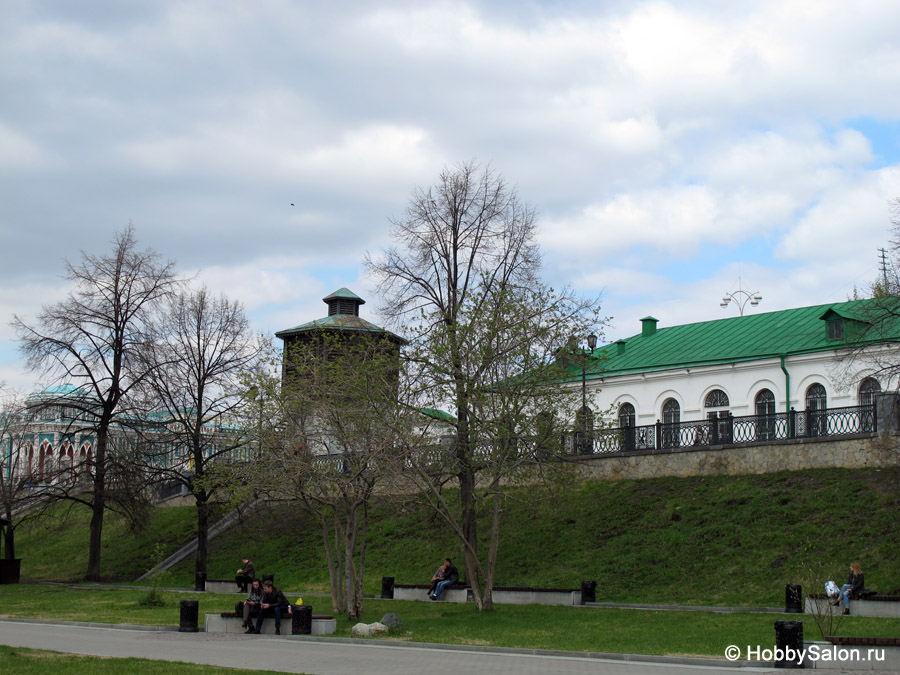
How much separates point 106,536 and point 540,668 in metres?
33.6

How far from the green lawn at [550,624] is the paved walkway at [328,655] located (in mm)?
808

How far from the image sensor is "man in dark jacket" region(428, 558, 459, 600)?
2397 cm

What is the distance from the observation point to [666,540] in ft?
82.3

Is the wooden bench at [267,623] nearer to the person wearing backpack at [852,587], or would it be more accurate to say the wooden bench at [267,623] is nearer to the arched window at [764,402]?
the person wearing backpack at [852,587]


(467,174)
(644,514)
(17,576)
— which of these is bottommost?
(17,576)

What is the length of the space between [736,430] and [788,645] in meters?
17.9

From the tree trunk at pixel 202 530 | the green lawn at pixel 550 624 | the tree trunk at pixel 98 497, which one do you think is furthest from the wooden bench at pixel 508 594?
the tree trunk at pixel 98 497

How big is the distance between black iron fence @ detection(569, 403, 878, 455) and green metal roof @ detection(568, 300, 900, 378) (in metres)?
5.40

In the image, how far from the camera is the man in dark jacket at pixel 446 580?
24.0 metres

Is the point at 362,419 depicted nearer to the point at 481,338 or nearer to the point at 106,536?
the point at 481,338

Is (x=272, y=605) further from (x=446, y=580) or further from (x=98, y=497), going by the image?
(x=98, y=497)

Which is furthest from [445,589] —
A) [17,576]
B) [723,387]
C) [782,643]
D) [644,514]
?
[723,387]

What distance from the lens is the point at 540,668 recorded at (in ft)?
42.9

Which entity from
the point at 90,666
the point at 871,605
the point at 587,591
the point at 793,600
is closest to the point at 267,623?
the point at 90,666
